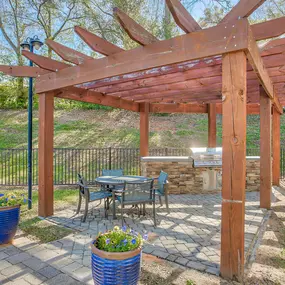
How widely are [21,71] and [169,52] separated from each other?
2704 millimetres

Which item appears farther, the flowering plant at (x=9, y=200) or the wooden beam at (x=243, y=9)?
the flowering plant at (x=9, y=200)

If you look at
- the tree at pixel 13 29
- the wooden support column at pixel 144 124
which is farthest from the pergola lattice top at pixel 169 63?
the tree at pixel 13 29

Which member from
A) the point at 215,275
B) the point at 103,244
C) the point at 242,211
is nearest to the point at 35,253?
the point at 103,244

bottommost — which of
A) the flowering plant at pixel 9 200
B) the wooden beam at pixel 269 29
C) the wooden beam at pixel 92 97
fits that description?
the flowering plant at pixel 9 200

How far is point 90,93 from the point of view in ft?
16.8

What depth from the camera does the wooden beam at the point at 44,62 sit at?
350 cm

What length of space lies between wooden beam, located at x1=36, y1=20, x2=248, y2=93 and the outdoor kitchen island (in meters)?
3.22

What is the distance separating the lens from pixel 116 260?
1.95 metres

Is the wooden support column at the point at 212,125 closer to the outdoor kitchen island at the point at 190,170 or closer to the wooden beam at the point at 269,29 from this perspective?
the outdoor kitchen island at the point at 190,170

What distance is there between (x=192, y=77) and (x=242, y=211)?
2461 mm

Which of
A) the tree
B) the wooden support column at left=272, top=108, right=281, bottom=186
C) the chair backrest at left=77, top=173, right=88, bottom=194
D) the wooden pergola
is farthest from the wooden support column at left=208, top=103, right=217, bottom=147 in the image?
the tree

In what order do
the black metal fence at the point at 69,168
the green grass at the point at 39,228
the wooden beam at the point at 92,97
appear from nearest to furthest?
1. the green grass at the point at 39,228
2. the wooden beam at the point at 92,97
3. the black metal fence at the point at 69,168

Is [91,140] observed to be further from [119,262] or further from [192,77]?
[119,262]

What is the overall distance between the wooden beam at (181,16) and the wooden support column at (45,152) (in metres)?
2.76
